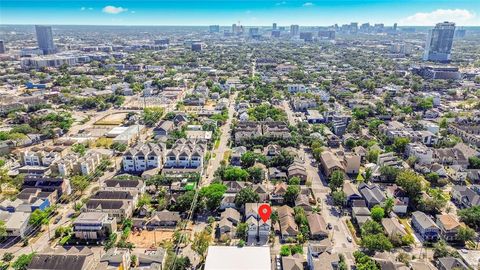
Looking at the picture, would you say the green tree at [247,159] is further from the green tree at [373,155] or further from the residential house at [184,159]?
the green tree at [373,155]

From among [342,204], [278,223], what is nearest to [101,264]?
[278,223]

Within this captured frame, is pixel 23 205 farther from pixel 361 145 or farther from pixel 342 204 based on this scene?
pixel 361 145

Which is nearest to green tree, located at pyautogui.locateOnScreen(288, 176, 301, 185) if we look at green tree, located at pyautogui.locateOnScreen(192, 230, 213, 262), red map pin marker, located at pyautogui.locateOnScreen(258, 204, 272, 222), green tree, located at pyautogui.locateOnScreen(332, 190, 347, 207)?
green tree, located at pyautogui.locateOnScreen(332, 190, 347, 207)

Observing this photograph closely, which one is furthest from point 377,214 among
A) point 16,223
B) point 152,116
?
point 152,116

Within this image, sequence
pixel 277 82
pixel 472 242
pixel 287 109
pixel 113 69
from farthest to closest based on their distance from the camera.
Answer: pixel 113 69 < pixel 277 82 < pixel 287 109 < pixel 472 242

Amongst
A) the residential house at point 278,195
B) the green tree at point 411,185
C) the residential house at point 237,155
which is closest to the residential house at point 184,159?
the residential house at point 237,155

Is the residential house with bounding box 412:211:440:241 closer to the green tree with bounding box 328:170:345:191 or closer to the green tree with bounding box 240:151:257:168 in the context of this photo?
the green tree with bounding box 328:170:345:191
